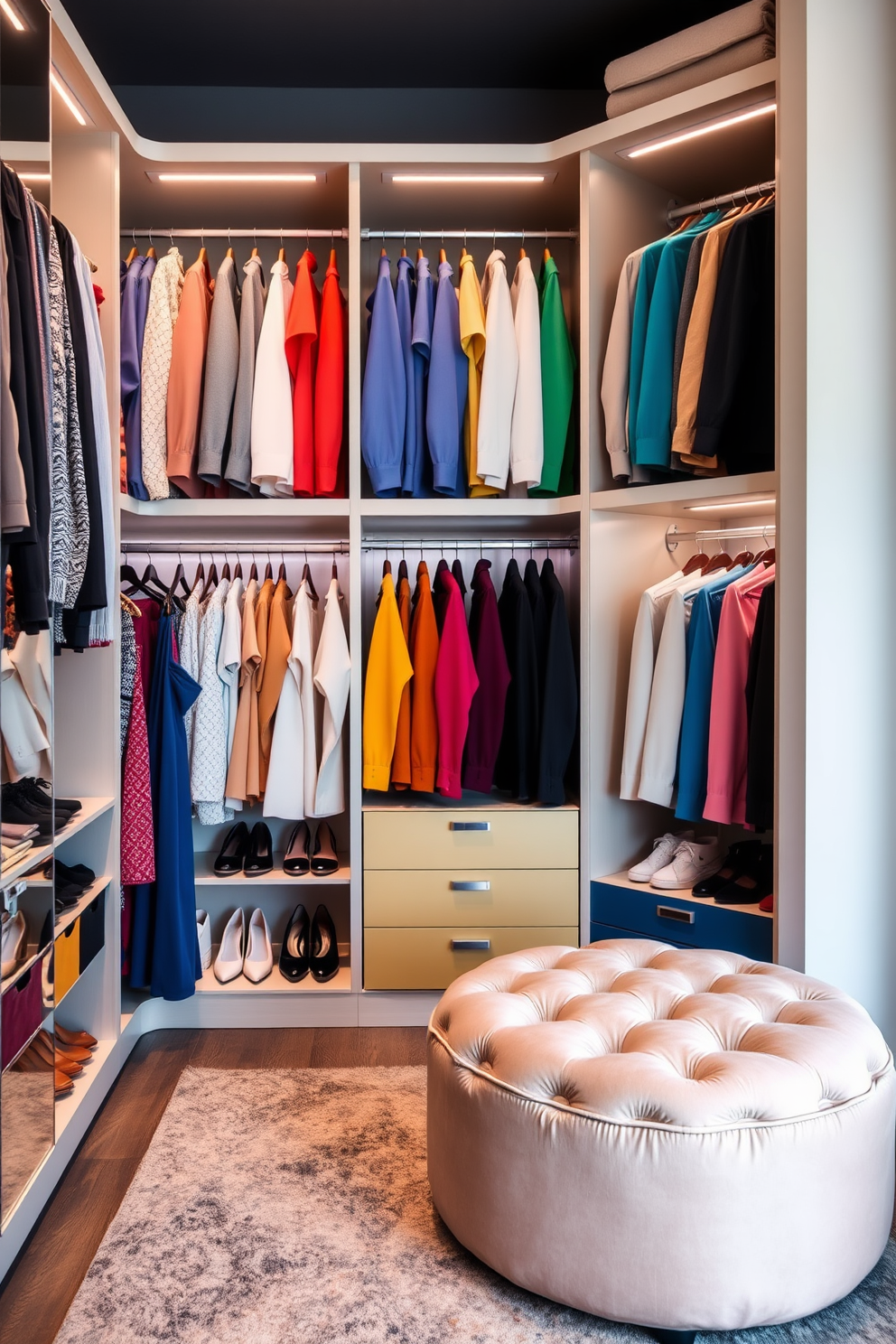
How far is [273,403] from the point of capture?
284 centimetres

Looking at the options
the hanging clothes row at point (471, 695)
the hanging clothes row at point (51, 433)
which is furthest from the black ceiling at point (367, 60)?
the hanging clothes row at point (471, 695)

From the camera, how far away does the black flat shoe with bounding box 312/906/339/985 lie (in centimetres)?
297

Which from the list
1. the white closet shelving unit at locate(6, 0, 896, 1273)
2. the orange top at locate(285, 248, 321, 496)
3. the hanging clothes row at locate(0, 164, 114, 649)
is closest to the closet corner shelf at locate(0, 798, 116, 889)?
the white closet shelving unit at locate(6, 0, 896, 1273)

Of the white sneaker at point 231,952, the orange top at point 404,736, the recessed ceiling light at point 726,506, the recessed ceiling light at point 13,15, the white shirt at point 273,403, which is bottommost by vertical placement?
the white sneaker at point 231,952

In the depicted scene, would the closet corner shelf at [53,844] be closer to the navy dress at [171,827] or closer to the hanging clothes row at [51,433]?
the navy dress at [171,827]

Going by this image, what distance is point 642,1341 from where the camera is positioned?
5.12 ft

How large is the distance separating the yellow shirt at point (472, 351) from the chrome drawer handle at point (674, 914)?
1360 millimetres

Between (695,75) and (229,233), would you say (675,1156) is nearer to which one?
(695,75)

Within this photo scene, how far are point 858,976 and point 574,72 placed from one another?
2.98 m

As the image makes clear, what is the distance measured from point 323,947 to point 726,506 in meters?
1.85

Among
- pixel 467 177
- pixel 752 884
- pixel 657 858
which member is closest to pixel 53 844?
pixel 657 858

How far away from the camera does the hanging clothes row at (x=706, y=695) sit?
2459 millimetres

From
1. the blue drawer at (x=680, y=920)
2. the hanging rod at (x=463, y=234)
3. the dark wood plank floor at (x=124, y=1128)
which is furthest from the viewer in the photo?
the hanging rod at (x=463, y=234)

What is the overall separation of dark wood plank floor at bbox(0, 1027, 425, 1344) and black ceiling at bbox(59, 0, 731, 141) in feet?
9.82
